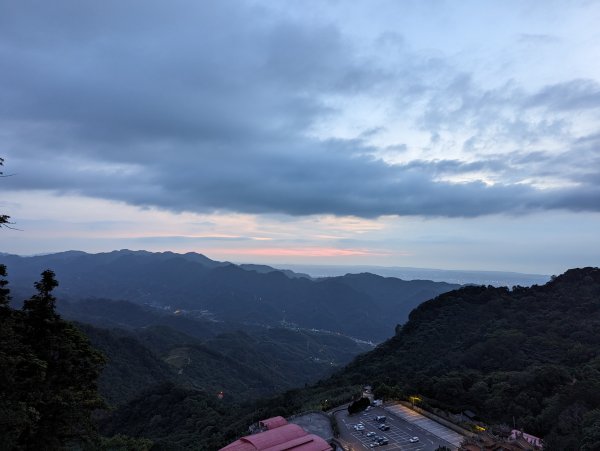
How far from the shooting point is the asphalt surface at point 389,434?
29094 mm

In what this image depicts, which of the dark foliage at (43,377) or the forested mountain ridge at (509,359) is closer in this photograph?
the dark foliage at (43,377)

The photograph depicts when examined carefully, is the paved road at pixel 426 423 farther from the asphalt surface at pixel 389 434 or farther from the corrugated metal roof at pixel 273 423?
the corrugated metal roof at pixel 273 423

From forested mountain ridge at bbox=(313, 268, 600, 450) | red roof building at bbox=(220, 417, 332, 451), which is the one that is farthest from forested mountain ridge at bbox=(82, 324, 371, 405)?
red roof building at bbox=(220, 417, 332, 451)

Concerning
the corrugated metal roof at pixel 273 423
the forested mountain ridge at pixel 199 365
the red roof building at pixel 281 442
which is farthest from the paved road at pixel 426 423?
the forested mountain ridge at pixel 199 365

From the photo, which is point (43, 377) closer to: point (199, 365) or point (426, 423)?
point (426, 423)

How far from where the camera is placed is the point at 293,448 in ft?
87.6

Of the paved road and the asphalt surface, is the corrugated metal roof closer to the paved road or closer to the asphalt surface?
the asphalt surface

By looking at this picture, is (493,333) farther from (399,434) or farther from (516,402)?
(399,434)

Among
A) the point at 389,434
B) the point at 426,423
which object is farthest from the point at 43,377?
the point at 426,423

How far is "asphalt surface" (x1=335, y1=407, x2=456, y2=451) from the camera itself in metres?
29.1

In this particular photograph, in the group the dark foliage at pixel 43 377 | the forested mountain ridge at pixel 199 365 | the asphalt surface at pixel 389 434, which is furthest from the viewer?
the forested mountain ridge at pixel 199 365

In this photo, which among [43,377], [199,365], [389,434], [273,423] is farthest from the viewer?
[199,365]

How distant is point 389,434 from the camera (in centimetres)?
3138

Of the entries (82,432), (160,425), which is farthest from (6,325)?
(160,425)
